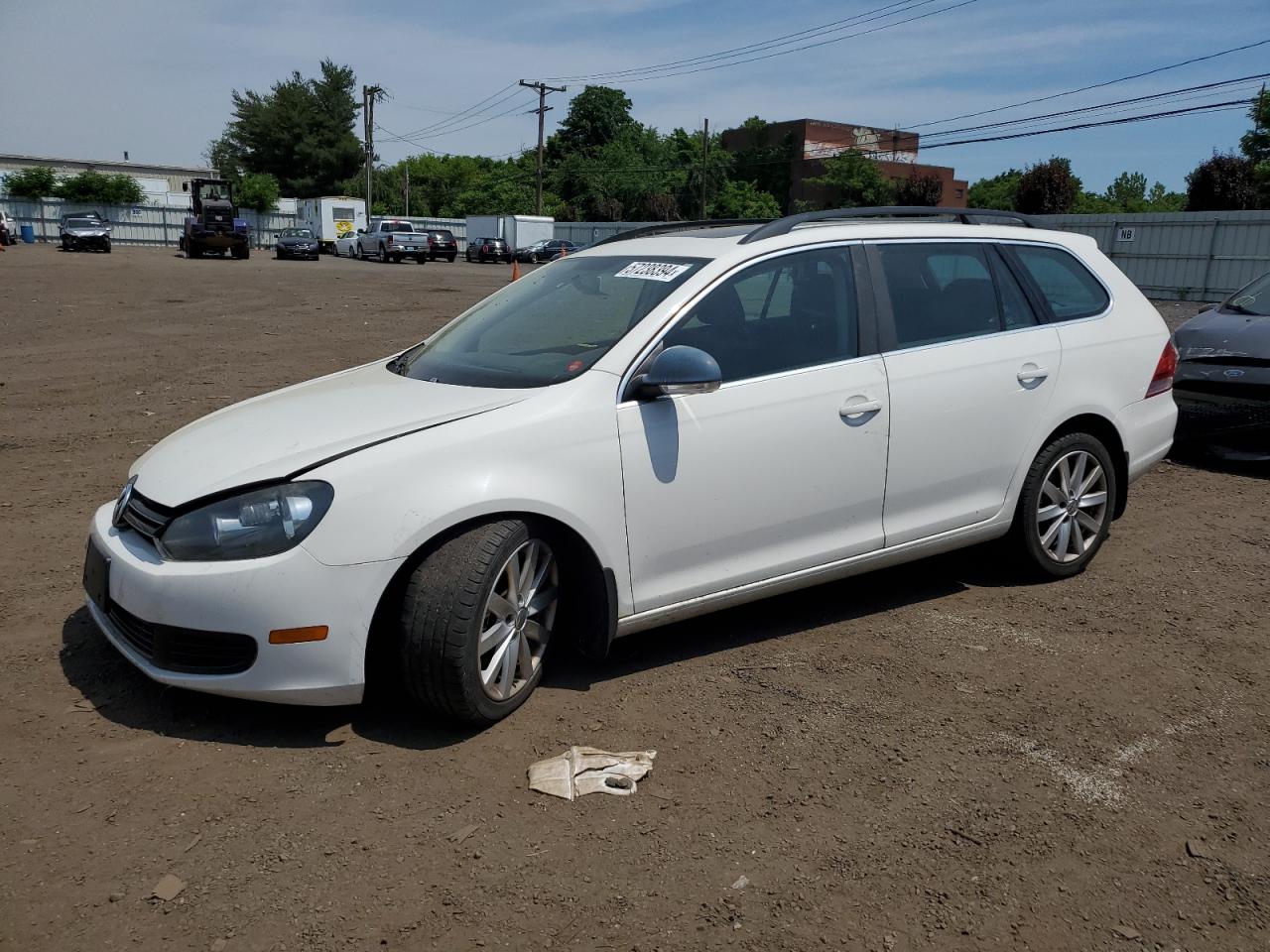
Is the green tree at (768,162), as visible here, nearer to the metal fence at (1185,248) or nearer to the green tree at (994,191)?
the green tree at (994,191)

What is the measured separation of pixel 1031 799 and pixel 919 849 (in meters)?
0.50

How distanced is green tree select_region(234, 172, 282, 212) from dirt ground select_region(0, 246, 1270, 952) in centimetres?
6682

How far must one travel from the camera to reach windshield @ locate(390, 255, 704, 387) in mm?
4004

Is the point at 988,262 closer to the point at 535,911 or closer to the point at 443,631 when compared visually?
the point at 443,631

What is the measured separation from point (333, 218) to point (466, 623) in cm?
5758

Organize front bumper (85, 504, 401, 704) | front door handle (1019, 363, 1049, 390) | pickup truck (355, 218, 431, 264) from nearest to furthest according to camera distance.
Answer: front bumper (85, 504, 401, 704)
front door handle (1019, 363, 1049, 390)
pickup truck (355, 218, 431, 264)

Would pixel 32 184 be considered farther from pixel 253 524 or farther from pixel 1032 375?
pixel 1032 375

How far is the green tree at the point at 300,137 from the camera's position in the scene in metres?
78.8

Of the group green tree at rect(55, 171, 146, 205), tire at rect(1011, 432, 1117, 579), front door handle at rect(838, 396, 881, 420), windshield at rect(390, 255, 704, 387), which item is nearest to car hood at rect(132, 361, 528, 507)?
windshield at rect(390, 255, 704, 387)

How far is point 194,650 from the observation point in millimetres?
3373

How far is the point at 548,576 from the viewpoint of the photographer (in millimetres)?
3773

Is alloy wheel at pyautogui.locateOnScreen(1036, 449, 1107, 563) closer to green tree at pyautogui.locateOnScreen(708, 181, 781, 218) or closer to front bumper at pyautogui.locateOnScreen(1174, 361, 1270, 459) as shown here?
front bumper at pyautogui.locateOnScreen(1174, 361, 1270, 459)

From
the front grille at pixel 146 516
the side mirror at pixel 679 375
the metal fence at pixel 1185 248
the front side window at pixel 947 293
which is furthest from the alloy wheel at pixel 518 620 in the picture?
the metal fence at pixel 1185 248

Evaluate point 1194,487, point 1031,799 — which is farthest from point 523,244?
point 1031,799
